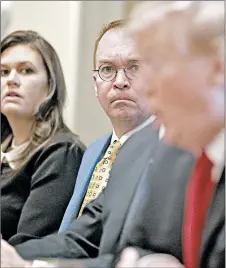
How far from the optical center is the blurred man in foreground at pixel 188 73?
472mm

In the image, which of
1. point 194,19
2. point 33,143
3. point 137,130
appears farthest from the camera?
point 33,143

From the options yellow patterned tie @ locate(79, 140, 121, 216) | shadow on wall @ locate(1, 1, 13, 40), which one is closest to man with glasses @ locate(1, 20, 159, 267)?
yellow patterned tie @ locate(79, 140, 121, 216)

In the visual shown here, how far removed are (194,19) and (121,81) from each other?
0.17 m

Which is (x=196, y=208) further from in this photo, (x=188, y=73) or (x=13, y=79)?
(x=13, y=79)

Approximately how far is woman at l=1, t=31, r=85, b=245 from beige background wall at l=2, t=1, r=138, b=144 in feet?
0.06

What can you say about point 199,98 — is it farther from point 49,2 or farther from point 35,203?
point 49,2

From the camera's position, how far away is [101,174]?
0.66 m

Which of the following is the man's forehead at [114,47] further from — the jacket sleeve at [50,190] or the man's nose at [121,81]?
the jacket sleeve at [50,190]

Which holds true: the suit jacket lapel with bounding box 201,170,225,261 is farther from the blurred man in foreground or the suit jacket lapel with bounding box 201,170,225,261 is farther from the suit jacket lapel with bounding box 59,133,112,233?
the suit jacket lapel with bounding box 59,133,112,233

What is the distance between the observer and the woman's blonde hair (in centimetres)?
87

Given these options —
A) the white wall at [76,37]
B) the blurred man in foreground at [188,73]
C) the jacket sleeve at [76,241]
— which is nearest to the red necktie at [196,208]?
the blurred man in foreground at [188,73]

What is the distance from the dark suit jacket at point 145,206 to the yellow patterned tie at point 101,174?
0.14ft

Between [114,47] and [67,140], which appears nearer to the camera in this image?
[114,47]

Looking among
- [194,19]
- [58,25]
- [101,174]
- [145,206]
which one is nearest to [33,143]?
[58,25]
